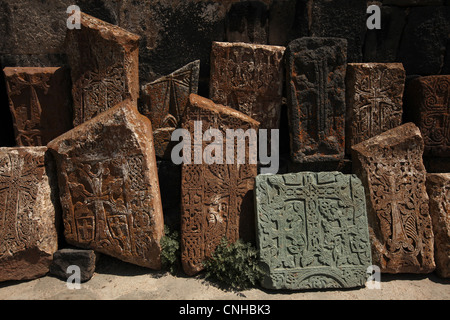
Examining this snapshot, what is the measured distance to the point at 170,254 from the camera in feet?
8.37

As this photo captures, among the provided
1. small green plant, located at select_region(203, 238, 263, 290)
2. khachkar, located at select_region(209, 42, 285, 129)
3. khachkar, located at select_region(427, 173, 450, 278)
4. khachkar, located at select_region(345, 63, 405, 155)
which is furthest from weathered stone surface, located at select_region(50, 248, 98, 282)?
khachkar, located at select_region(427, 173, 450, 278)

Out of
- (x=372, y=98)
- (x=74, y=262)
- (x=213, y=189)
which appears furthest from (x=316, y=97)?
(x=74, y=262)

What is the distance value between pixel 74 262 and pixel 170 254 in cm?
77

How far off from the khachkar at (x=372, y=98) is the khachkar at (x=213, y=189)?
1.11 metres

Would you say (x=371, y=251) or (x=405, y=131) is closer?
(x=371, y=251)

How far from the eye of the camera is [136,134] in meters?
2.51

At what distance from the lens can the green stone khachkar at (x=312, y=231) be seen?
8.10 feet

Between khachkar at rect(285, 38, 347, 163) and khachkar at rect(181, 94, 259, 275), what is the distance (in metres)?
0.57

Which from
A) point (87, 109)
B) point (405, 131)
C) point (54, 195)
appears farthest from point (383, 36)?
point (54, 195)

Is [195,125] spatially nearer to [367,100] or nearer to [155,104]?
[155,104]

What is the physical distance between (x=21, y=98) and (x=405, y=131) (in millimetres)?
3675

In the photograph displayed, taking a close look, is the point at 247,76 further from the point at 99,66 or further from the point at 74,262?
the point at 74,262

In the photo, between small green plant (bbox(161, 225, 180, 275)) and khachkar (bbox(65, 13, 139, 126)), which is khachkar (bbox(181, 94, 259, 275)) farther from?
khachkar (bbox(65, 13, 139, 126))

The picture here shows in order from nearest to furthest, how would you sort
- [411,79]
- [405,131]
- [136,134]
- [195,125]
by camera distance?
1. [136,134]
2. [195,125]
3. [405,131]
4. [411,79]
